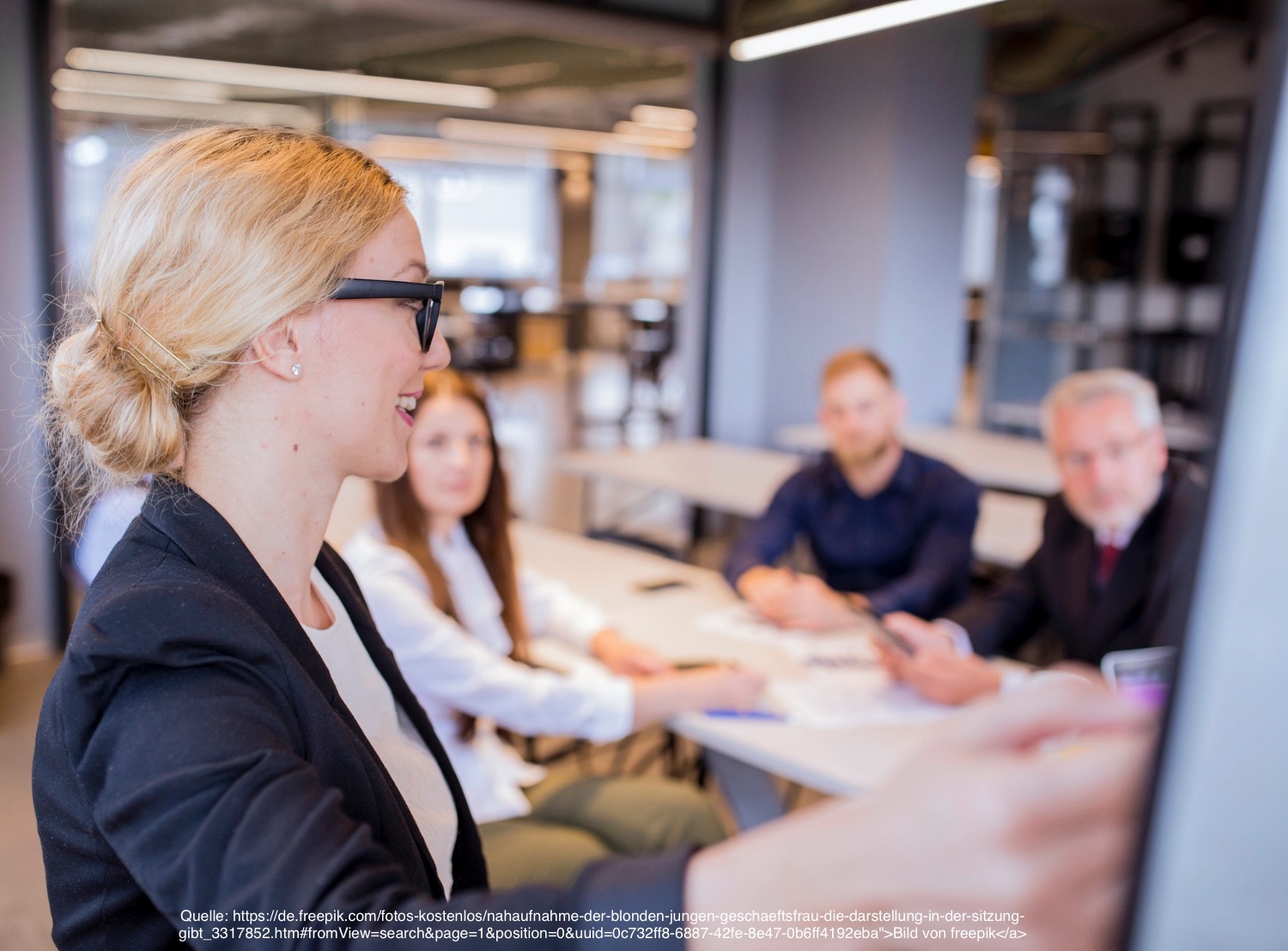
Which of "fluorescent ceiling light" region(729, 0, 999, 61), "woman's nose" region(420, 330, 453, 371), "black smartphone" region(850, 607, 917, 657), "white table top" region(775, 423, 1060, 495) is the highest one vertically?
"fluorescent ceiling light" region(729, 0, 999, 61)

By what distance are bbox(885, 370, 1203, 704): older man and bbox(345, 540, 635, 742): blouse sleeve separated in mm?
653

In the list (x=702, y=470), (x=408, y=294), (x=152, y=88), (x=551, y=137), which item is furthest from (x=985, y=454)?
(x=551, y=137)

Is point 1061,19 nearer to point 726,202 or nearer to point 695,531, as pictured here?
point 726,202

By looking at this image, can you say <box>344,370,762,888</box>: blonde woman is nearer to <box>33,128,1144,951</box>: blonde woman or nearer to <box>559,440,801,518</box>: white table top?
<box>33,128,1144,951</box>: blonde woman

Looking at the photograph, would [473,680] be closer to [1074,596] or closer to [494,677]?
[494,677]

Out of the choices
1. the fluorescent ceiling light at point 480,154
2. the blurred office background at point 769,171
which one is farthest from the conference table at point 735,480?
the fluorescent ceiling light at point 480,154

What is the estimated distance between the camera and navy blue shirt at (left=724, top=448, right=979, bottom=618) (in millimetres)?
3178

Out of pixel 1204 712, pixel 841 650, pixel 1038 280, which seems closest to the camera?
pixel 1204 712

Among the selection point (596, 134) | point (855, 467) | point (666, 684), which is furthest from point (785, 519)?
point (596, 134)

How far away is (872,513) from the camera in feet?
11.1

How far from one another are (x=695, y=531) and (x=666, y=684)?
4.45 m

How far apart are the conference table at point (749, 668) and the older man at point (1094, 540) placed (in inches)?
4.4

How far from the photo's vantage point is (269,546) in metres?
1.01

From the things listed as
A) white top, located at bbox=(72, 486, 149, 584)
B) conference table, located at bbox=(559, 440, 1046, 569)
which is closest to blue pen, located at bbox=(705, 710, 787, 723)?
white top, located at bbox=(72, 486, 149, 584)
